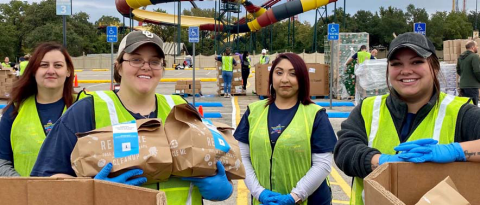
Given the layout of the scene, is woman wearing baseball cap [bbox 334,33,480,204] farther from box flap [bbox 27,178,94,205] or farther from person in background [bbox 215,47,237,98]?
person in background [bbox 215,47,237,98]

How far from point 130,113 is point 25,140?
127 centimetres

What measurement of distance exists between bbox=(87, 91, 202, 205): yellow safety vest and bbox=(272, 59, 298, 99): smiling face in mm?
1263

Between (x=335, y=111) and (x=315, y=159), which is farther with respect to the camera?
(x=335, y=111)

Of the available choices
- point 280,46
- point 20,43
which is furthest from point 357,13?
point 20,43

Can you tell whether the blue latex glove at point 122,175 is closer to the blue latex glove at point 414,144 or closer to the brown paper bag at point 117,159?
the brown paper bag at point 117,159

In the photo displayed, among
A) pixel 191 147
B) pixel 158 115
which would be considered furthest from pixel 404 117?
pixel 158 115

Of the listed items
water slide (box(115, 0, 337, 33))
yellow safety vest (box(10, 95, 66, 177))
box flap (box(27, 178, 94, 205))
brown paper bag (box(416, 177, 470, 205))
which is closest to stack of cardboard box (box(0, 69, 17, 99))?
yellow safety vest (box(10, 95, 66, 177))

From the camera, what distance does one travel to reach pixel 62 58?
3.83m

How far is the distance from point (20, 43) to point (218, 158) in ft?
234

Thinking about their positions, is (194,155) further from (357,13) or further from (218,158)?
(357,13)

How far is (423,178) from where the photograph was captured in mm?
1970

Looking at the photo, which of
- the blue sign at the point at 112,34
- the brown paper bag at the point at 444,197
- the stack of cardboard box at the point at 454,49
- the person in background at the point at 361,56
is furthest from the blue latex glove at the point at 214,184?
the stack of cardboard box at the point at 454,49

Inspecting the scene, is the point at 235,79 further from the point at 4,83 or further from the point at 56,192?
the point at 56,192

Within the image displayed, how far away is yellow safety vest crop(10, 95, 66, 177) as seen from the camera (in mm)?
3301
